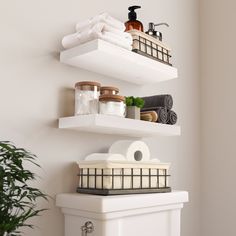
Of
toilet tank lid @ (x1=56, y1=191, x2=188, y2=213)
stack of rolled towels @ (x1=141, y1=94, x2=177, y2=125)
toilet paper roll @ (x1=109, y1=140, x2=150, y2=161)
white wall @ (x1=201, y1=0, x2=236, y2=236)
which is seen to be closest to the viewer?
toilet tank lid @ (x1=56, y1=191, x2=188, y2=213)

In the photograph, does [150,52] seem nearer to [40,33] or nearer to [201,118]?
[40,33]

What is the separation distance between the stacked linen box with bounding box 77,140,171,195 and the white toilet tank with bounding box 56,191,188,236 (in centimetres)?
4

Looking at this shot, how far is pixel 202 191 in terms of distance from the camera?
81.1 inches

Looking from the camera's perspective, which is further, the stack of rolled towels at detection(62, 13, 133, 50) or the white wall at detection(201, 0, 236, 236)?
the white wall at detection(201, 0, 236, 236)

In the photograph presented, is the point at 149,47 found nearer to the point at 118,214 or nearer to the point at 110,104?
the point at 110,104

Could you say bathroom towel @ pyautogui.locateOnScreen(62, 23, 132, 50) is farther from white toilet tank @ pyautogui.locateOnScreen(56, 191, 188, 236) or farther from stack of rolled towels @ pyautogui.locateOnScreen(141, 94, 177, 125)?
white toilet tank @ pyautogui.locateOnScreen(56, 191, 188, 236)

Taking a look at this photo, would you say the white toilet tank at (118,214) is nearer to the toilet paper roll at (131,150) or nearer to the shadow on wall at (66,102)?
the toilet paper roll at (131,150)

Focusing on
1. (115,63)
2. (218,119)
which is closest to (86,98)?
(115,63)

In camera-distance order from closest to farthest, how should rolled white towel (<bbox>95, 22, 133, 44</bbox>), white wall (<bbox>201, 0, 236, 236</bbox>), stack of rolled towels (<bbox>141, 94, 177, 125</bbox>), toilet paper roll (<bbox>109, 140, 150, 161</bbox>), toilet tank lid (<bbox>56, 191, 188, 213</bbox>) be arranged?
toilet tank lid (<bbox>56, 191, 188, 213</bbox>)
rolled white towel (<bbox>95, 22, 133, 44</bbox>)
toilet paper roll (<bbox>109, 140, 150, 161</bbox>)
stack of rolled towels (<bbox>141, 94, 177, 125</bbox>)
white wall (<bbox>201, 0, 236, 236</bbox>)

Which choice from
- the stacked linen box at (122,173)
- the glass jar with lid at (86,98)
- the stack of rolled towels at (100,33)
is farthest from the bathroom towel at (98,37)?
the stacked linen box at (122,173)

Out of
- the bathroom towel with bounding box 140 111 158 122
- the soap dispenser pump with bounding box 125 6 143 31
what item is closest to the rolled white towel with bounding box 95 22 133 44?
the soap dispenser pump with bounding box 125 6 143 31

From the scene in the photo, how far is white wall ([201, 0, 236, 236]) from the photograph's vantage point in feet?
6.49

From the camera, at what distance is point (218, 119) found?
2051 millimetres

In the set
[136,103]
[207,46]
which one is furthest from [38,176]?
[207,46]
